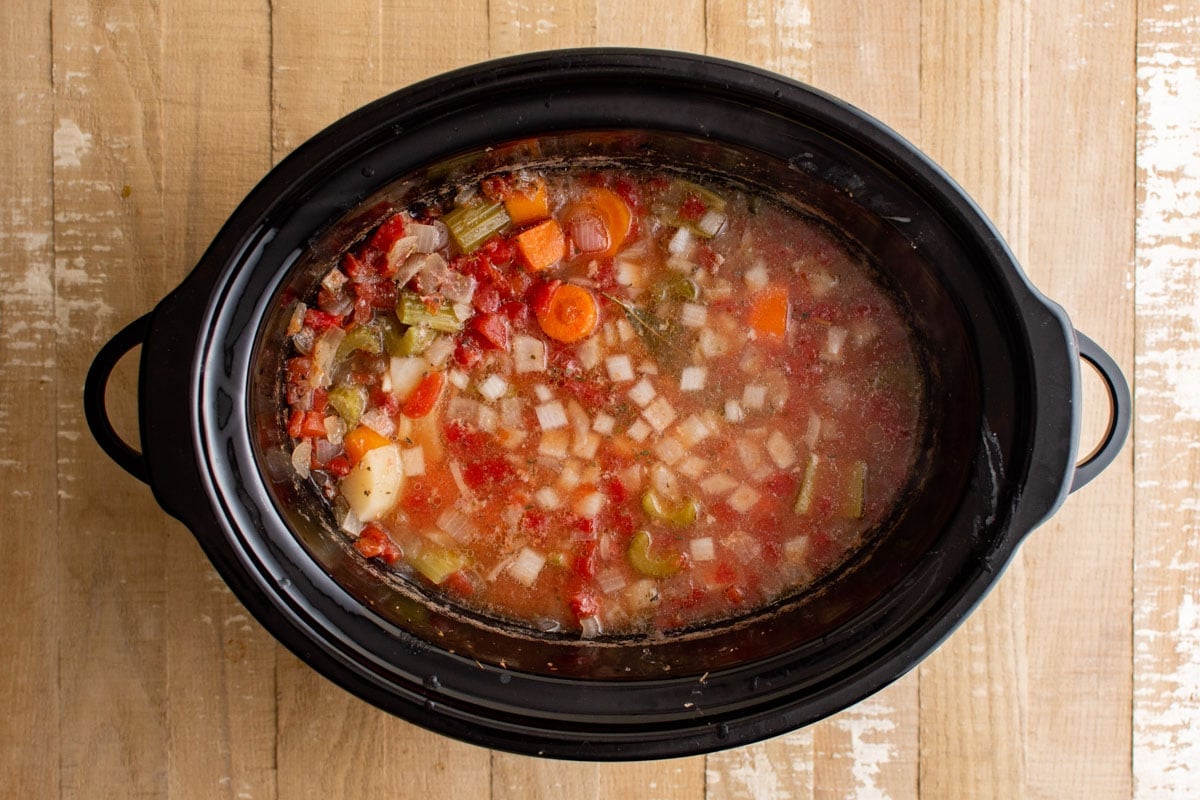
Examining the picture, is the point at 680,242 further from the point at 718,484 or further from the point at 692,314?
the point at 718,484

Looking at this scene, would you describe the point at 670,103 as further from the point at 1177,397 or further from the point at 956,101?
the point at 1177,397

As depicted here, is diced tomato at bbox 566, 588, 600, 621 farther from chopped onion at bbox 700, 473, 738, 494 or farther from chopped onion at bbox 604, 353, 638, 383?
chopped onion at bbox 604, 353, 638, 383

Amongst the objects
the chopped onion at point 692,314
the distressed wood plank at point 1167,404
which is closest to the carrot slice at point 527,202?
the chopped onion at point 692,314

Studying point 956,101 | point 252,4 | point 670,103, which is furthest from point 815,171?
point 252,4

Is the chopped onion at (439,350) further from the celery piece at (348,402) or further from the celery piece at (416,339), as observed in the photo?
the celery piece at (348,402)

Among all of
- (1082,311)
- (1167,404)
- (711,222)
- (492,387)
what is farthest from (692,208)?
(1167,404)
